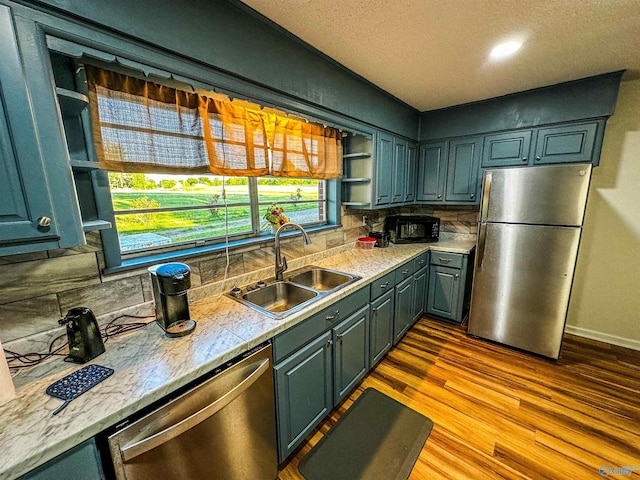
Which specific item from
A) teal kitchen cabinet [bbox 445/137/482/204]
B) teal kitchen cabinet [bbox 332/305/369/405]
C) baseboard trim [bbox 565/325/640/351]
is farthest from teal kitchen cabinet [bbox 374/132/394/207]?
baseboard trim [bbox 565/325/640/351]

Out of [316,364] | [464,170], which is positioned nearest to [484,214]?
[464,170]

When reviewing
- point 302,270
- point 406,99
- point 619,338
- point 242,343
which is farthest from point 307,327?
point 619,338

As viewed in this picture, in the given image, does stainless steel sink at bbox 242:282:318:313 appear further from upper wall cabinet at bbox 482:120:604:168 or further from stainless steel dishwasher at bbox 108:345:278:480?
upper wall cabinet at bbox 482:120:604:168

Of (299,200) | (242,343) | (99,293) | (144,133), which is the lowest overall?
(242,343)

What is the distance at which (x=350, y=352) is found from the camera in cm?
182

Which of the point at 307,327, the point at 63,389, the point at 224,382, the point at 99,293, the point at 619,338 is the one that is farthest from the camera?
the point at 619,338

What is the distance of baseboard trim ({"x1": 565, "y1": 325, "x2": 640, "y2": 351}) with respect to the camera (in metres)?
2.46

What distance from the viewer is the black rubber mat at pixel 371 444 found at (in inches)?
56.5

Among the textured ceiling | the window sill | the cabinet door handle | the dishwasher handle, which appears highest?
the textured ceiling

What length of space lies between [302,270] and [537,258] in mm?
2050

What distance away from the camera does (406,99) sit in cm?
263

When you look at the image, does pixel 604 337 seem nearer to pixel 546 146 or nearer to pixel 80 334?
pixel 546 146

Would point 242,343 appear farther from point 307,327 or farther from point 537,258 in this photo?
point 537,258

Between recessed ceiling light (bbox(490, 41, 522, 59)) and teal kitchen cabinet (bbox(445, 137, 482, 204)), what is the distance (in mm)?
1102
